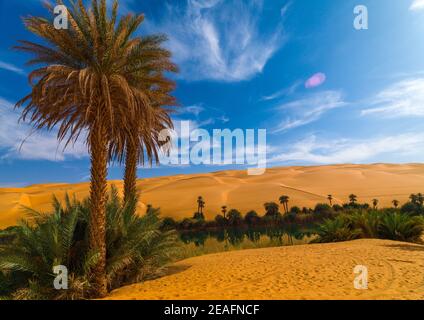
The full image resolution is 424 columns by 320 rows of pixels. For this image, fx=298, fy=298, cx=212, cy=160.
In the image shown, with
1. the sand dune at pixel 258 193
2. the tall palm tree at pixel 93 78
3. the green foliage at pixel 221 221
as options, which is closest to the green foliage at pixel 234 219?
the green foliage at pixel 221 221

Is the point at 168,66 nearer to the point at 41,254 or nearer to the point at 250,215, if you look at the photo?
the point at 41,254

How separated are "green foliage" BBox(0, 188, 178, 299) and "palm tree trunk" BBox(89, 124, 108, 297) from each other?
0.70ft

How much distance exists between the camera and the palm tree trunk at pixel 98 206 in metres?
6.54

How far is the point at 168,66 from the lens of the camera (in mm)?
9023

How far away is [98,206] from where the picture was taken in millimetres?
6941

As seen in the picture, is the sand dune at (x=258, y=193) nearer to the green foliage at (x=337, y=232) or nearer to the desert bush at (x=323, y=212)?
the desert bush at (x=323, y=212)

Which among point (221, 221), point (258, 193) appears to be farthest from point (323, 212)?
point (258, 193)

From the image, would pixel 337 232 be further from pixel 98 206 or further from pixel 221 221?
pixel 221 221

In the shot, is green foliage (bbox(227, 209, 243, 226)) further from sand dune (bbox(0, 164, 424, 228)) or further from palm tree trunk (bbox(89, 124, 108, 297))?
palm tree trunk (bbox(89, 124, 108, 297))

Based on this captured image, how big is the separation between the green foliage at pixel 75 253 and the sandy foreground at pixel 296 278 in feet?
2.00

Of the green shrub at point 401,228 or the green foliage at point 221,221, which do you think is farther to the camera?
the green foliage at point 221,221

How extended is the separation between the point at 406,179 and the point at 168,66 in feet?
193

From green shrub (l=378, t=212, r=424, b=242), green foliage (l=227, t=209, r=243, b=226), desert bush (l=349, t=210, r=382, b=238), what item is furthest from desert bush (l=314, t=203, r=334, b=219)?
green shrub (l=378, t=212, r=424, b=242)
